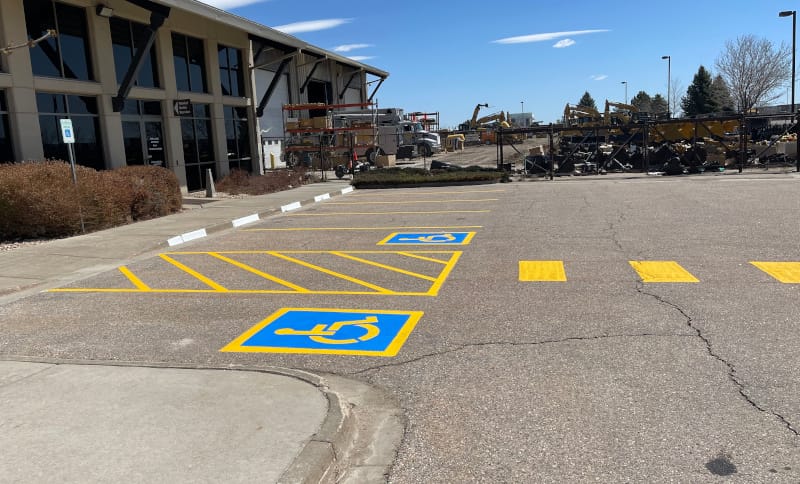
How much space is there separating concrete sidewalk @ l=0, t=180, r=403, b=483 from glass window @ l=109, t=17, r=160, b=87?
15.7 metres

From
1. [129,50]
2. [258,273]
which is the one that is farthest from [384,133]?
[258,273]

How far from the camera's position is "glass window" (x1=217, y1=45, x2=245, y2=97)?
2472 centimetres

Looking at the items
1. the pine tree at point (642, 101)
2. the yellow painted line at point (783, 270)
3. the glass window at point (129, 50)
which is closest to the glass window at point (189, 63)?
the glass window at point (129, 50)

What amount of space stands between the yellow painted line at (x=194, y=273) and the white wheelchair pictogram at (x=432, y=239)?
3906mm

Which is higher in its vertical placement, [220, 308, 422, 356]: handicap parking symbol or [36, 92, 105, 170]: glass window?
[36, 92, 105, 170]: glass window

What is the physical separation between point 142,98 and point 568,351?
59.5 ft

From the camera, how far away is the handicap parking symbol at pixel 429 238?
11359 millimetres

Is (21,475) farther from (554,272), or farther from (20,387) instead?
(554,272)

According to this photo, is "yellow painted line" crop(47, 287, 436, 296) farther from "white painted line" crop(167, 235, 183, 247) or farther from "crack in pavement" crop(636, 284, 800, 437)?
"white painted line" crop(167, 235, 183, 247)

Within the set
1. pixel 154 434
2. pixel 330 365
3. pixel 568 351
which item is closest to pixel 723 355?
pixel 568 351

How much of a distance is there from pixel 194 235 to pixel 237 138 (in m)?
13.6

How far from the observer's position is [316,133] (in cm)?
3259

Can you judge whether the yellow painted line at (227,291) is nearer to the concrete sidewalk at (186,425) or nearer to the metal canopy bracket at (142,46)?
the concrete sidewalk at (186,425)

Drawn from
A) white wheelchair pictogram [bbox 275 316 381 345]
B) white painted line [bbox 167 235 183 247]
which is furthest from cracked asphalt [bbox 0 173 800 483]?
white painted line [bbox 167 235 183 247]
